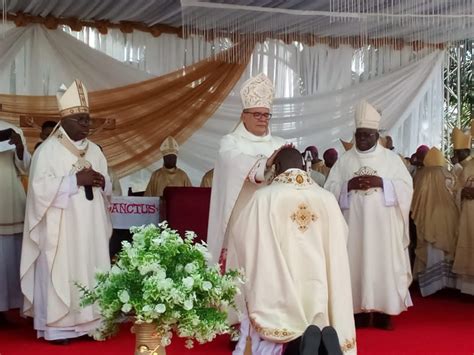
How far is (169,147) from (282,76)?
2951 millimetres

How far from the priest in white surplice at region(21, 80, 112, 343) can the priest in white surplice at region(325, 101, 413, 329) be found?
8.10 ft

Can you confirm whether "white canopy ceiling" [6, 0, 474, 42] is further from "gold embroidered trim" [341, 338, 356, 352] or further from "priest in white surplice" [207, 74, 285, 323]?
"gold embroidered trim" [341, 338, 356, 352]

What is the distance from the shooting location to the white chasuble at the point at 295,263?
471 centimetres

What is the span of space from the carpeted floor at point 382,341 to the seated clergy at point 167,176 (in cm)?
330

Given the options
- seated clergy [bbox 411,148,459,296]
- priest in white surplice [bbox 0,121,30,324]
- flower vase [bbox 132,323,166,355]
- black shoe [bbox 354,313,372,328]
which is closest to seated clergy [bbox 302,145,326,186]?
seated clergy [bbox 411,148,459,296]

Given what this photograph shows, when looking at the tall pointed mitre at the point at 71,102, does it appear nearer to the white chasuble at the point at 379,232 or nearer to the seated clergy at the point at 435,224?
the white chasuble at the point at 379,232

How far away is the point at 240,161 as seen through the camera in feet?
21.1

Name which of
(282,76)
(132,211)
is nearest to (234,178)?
(132,211)

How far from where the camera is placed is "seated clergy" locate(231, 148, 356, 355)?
471 cm

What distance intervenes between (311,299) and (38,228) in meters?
3.01

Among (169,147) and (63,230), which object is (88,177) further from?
(169,147)

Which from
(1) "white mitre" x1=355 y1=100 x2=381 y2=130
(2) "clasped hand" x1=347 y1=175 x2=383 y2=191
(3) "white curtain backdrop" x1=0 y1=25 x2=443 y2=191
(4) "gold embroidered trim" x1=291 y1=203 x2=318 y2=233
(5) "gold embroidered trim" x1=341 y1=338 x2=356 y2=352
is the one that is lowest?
(5) "gold embroidered trim" x1=341 y1=338 x2=356 y2=352

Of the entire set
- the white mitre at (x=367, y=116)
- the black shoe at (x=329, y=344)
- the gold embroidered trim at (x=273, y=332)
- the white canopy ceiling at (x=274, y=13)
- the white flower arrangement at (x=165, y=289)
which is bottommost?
the gold embroidered trim at (x=273, y=332)

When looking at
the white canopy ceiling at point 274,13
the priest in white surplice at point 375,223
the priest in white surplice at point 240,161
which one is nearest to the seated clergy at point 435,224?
the priest in white surplice at point 375,223
